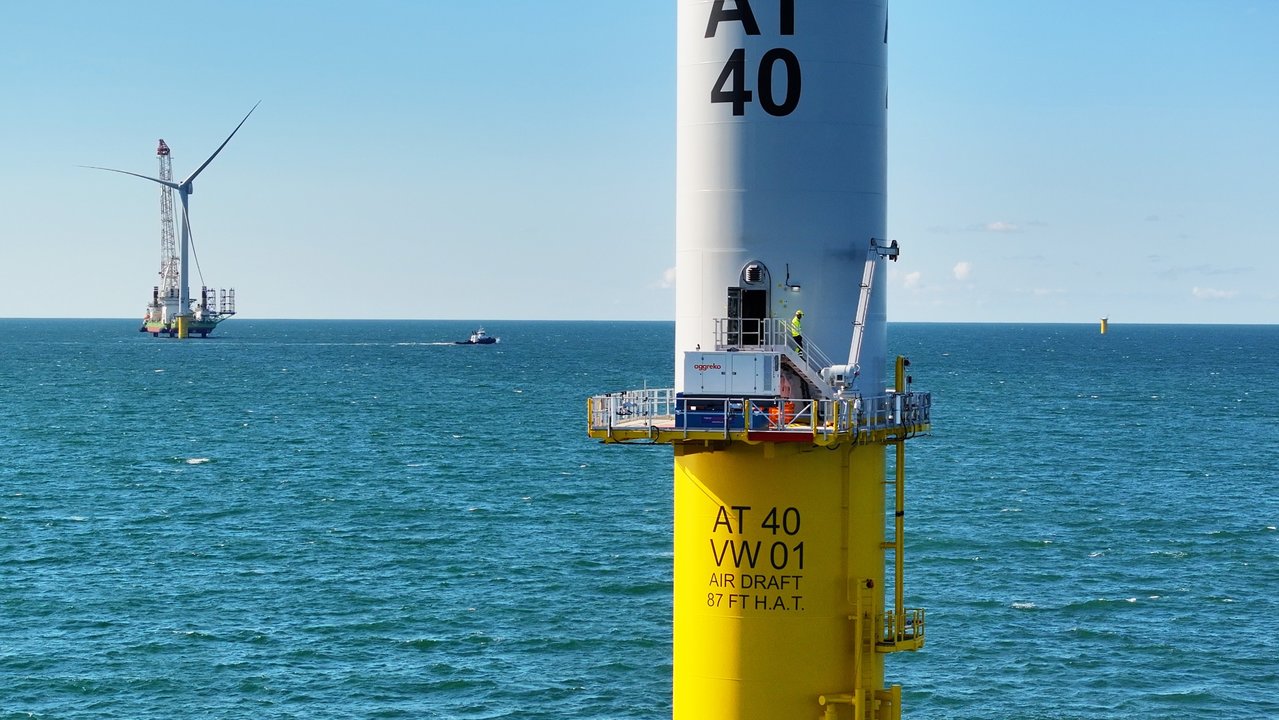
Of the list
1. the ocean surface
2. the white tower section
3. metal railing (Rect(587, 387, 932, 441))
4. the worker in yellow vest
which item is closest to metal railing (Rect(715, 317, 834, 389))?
the worker in yellow vest

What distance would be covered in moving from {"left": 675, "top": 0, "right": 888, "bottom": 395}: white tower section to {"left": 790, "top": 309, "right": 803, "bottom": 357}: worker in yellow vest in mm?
166

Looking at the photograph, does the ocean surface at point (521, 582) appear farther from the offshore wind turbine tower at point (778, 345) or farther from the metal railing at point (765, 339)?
the metal railing at point (765, 339)

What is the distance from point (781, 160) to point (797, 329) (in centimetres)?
326

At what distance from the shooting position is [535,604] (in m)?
76.9

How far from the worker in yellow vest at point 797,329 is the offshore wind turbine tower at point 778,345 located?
0.04m

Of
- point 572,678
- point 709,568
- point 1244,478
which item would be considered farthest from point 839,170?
point 1244,478

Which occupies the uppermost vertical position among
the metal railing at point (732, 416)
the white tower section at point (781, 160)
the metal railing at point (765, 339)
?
the white tower section at point (781, 160)

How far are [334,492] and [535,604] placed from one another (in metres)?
46.1

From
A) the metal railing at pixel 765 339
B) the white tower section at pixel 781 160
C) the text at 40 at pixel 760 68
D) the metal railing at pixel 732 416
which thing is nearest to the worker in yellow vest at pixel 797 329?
the metal railing at pixel 765 339

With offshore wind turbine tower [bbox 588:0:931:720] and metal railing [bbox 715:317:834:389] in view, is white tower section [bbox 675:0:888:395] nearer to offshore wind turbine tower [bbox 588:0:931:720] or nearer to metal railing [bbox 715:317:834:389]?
offshore wind turbine tower [bbox 588:0:931:720]

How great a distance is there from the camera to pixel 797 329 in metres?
30.2

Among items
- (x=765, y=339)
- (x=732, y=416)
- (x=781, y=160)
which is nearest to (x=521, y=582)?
(x=765, y=339)

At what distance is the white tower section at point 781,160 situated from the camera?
97.5ft

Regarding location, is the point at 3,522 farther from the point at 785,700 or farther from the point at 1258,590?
the point at 785,700
